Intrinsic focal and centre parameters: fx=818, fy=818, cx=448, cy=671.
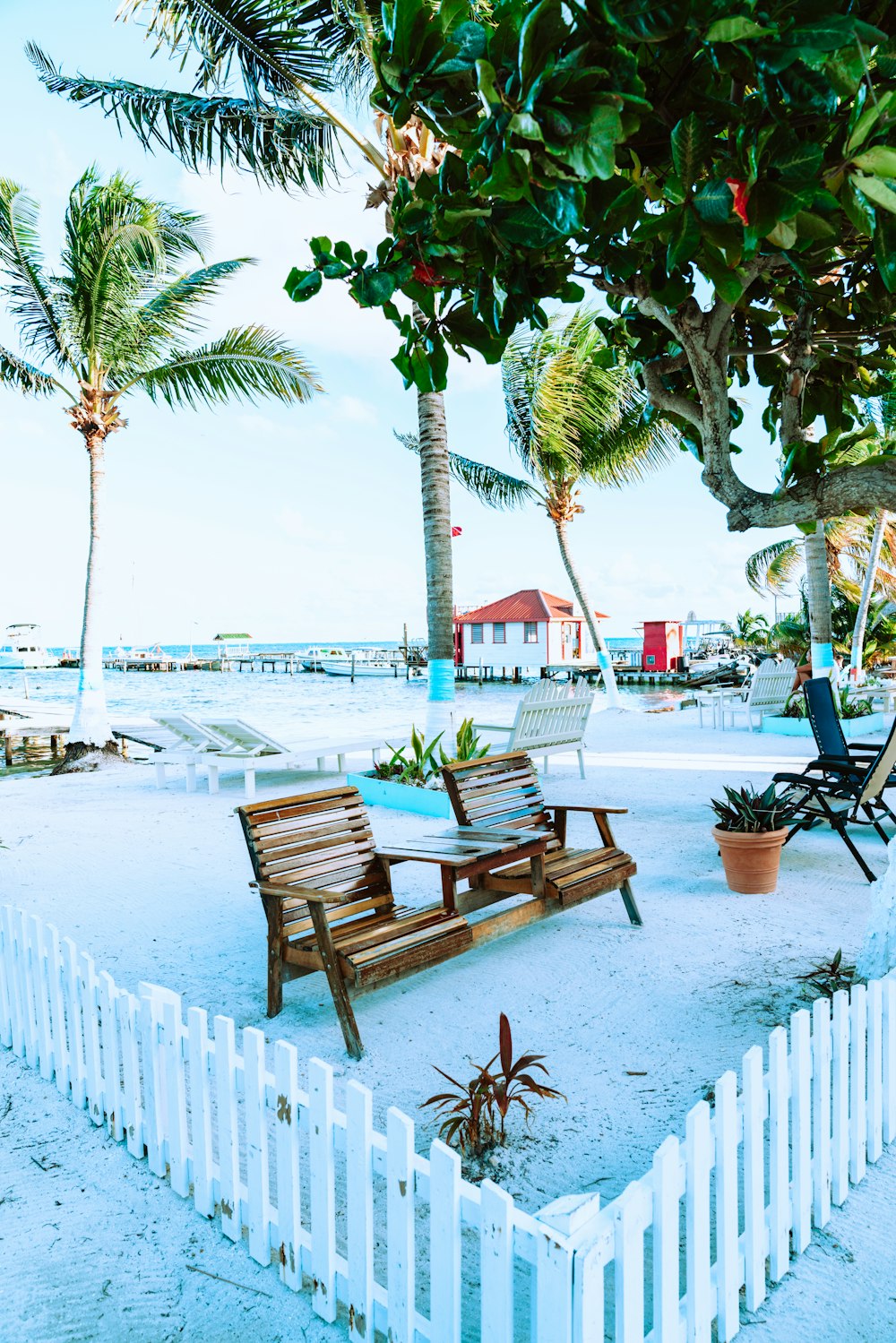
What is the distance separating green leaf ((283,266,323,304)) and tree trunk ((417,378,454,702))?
622 cm

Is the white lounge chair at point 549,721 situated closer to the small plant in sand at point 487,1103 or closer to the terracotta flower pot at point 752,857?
the terracotta flower pot at point 752,857

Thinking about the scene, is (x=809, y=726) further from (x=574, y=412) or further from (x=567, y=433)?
(x=567, y=433)

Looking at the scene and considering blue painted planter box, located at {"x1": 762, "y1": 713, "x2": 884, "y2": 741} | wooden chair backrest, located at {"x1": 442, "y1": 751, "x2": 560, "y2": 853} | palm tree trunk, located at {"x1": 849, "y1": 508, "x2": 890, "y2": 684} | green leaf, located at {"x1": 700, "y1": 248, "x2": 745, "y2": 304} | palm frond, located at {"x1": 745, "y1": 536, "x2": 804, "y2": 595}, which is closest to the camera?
green leaf, located at {"x1": 700, "y1": 248, "x2": 745, "y2": 304}

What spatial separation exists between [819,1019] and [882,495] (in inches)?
80.7

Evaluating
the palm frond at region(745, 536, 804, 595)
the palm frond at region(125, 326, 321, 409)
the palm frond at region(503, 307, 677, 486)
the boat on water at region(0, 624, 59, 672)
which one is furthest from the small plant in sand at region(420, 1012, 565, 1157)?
the boat on water at region(0, 624, 59, 672)

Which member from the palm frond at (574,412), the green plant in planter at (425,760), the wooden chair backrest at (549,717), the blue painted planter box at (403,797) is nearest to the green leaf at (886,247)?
the blue painted planter box at (403,797)

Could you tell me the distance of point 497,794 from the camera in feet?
16.2

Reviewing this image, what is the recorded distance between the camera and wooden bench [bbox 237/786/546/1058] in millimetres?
3268

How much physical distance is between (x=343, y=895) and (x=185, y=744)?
7904mm

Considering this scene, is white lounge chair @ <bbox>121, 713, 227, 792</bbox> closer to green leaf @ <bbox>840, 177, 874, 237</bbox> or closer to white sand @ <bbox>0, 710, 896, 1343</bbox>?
white sand @ <bbox>0, 710, 896, 1343</bbox>

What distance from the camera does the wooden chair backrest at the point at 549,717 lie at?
9.70 metres

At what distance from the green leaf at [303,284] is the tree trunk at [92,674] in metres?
13.0

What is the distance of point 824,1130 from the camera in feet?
7.66

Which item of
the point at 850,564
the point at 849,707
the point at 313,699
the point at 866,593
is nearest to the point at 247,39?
the point at 849,707
